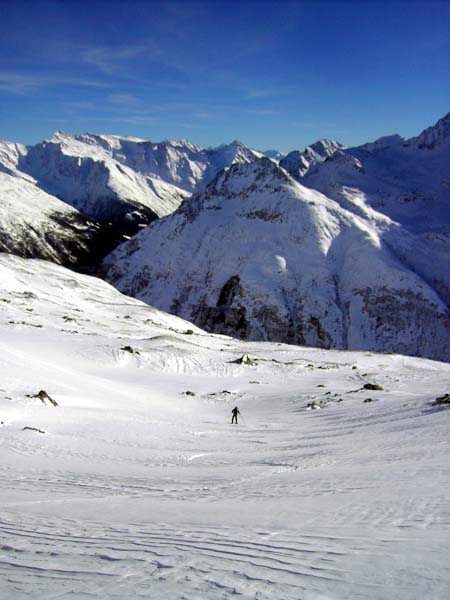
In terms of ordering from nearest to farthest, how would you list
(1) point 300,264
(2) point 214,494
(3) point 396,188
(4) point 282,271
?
(2) point 214,494
(4) point 282,271
(1) point 300,264
(3) point 396,188

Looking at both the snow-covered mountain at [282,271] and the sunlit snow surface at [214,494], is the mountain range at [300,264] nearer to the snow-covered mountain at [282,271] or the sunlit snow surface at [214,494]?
the snow-covered mountain at [282,271]

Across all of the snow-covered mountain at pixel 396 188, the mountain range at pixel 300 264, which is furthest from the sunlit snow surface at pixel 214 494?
the snow-covered mountain at pixel 396 188

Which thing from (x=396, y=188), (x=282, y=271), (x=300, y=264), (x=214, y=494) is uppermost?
(x=396, y=188)

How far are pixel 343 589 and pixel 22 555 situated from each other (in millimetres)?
5020

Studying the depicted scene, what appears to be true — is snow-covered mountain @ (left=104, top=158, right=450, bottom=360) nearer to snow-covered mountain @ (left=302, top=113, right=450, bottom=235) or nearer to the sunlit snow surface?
snow-covered mountain @ (left=302, top=113, right=450, bottom=235)

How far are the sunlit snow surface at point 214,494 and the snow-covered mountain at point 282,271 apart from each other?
7756cm

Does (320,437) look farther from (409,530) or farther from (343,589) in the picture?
(343,589)

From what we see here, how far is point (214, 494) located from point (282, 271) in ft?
375

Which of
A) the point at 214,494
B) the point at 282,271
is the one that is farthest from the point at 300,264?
the point at 214,494

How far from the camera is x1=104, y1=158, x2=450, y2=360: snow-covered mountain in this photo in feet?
369

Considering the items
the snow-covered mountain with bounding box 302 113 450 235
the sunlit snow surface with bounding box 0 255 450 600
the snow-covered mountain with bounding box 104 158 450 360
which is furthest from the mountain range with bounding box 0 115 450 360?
the sunlit snow surface with bounding box 0 255 450 600

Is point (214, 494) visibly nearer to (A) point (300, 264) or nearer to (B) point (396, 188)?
(A) point (300, 264)

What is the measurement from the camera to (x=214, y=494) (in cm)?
1170

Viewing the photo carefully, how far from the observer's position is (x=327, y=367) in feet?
185
